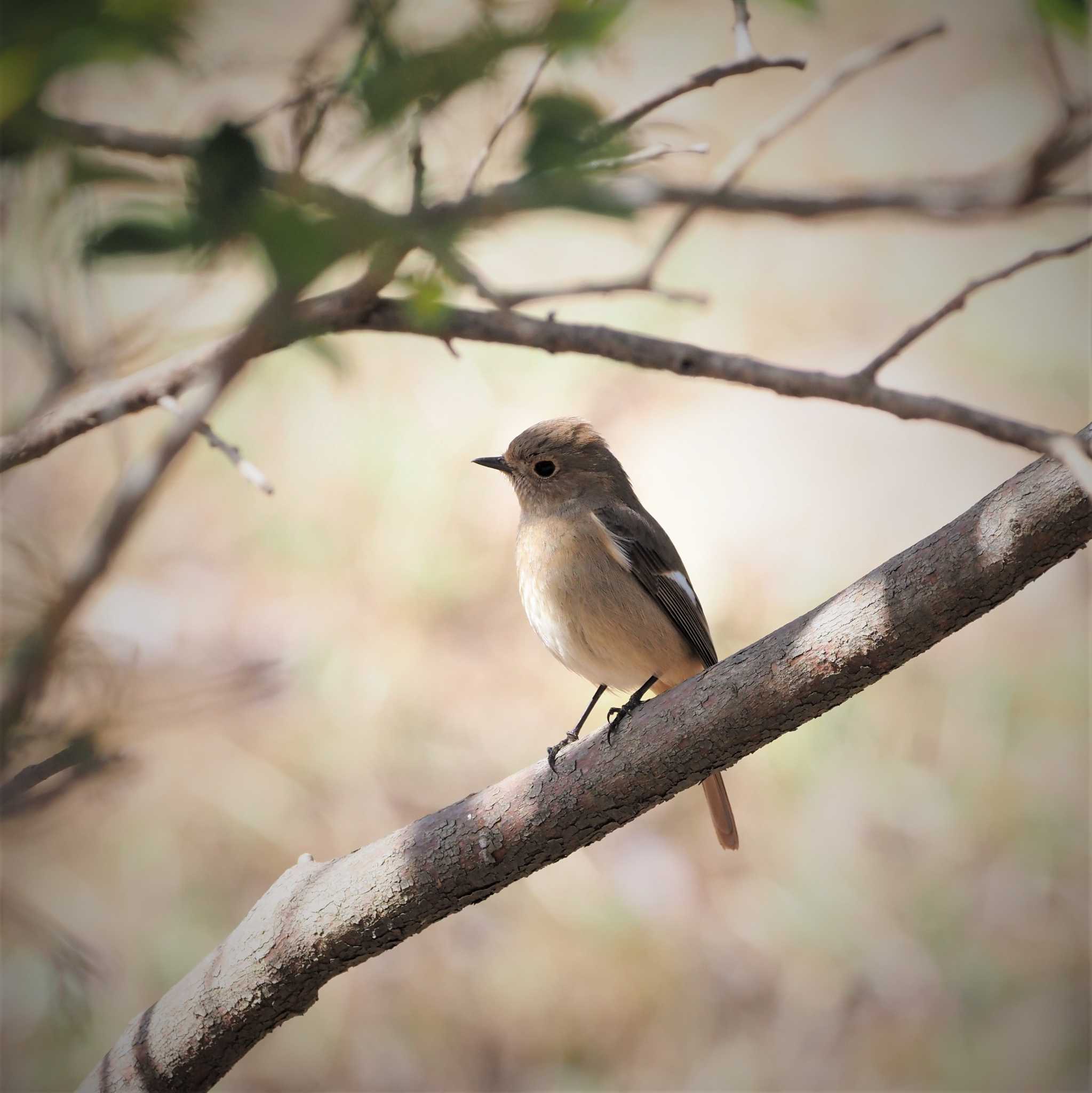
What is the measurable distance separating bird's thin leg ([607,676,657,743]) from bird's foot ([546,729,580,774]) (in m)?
0.09

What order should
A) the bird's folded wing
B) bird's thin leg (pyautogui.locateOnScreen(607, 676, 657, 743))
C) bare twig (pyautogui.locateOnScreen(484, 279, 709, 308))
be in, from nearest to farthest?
bare twig (pyautogui.locateOnScreen(484, 279, 709, 308)) → bird's thin leg (pyautogui.locateOnScreen(607, 676, 657, 743)) → the bird's folded wing

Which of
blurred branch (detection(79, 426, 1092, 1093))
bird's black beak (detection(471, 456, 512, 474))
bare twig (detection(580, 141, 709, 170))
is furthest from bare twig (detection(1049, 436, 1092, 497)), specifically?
bird's black beak (detection(471, 456, 512, 474))

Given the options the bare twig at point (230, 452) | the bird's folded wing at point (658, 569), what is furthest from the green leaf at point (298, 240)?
the bird's folded wing at point (658, 569)

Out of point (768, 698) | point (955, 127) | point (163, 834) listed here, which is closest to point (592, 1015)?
point (163, 834)

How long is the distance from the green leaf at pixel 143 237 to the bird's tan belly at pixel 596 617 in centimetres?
215

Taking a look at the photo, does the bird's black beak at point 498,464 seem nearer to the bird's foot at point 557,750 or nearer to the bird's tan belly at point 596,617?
the bird's tan belly at point 596,617

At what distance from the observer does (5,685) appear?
0.63m

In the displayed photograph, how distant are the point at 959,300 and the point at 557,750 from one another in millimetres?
1216

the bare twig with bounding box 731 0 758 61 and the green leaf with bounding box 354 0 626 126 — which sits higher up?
the bare twig with bounding box 731 0 758 61

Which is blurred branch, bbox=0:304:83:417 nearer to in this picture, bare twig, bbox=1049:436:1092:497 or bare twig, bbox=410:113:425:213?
bare twig, bbox=410:113:425:213

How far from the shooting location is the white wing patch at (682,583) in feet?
9.59

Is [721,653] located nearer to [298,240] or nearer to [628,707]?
[628,707]

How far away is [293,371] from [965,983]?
427cm

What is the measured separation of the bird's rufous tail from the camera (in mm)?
2887
